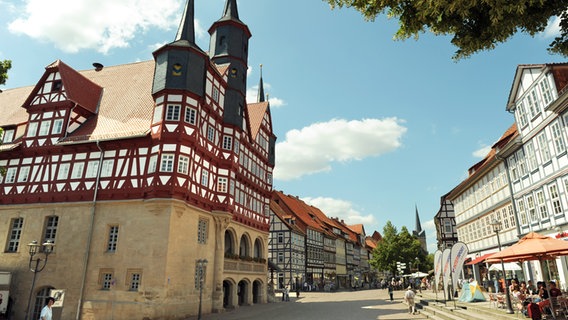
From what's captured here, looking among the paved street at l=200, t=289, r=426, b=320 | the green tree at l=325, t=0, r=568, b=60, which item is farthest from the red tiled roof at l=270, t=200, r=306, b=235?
the green tree at l=325, t=0, r=568, b=60

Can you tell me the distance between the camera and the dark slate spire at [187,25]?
2668 cm

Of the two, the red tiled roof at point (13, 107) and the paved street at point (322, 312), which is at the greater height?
the red tiled roof at point (13, 107)

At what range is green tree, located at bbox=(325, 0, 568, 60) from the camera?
743 centimetres

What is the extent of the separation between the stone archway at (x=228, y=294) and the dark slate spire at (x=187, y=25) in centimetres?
1844

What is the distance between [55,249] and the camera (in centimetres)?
2373

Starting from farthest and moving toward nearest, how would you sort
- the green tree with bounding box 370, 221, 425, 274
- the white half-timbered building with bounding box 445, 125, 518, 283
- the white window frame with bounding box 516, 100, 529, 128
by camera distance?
the green tree with bounding box 370, 221, 425, 274 → the white half-timbered building with bounding box 445, 125, 518, 283 → the white window frame with bounding box 516, 100, 529, 128

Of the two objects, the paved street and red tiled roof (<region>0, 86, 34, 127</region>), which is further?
red tiled roof (<region>0, 86, 34, 127</region>)

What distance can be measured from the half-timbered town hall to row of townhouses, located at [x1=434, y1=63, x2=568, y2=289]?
17.3m

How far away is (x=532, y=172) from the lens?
23641 millimetres

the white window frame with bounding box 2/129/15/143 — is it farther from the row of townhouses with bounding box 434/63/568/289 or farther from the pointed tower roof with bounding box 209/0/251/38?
the row of townhouses with bounding box 434/63/568/289

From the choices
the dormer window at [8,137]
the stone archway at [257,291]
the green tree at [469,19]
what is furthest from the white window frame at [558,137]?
the dormer window at [8,137]

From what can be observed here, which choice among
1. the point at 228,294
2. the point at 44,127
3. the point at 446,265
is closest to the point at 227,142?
the point at 228,294

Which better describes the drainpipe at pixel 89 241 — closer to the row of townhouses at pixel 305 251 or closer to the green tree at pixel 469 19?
the row of townhouses at pixel 305 251

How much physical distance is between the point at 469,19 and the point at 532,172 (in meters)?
20.0
